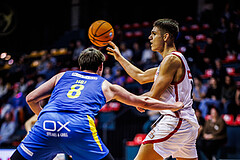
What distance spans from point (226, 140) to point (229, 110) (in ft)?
3.65

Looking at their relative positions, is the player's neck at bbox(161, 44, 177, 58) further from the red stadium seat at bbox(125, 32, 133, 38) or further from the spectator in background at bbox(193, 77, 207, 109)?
the red stadium seat at bbox(125, 32, 133, 38)

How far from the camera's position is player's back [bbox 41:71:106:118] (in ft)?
9.91

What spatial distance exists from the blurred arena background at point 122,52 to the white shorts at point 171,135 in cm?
297

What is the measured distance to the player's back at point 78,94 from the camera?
3021mm

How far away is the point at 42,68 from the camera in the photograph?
1459cm

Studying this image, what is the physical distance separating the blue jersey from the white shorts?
0.82m

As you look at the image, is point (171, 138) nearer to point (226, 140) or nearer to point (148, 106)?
point (148, 106)

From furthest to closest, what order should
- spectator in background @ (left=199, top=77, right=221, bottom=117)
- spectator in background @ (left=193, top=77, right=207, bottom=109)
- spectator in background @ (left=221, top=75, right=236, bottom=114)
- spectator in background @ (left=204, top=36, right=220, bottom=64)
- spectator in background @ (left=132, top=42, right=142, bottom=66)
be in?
spectator in background @ (left=132, top=42, right=142, bottom=66) → spectator in background @ (left=204, top=36, right=220, bottom=64) → spectator in background @ (left=193, top=77, right=207, bottom=109) → spectator in background @ (left=199, top=77, right=221, bottom=117) → spectator in background @ (left=221, top=75, right=236, bottom=114)

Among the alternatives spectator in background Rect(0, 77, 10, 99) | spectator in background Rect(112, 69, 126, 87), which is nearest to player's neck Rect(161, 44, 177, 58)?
spectator in background Rect(112, 69, 126, 87)

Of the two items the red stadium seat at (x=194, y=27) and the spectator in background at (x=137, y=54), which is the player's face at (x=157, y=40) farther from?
the red stadium seat at (x=194, y=27)

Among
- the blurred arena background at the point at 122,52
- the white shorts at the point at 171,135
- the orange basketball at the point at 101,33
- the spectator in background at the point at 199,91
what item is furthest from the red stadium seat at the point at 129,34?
the white shorts at the point at 171,135

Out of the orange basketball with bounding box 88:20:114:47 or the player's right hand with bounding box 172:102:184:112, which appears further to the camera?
the orange basketball with bounding box 88:20:114:47

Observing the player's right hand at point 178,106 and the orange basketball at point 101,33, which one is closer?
the player's right hand at point 178,106

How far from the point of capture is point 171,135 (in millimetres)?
3619
